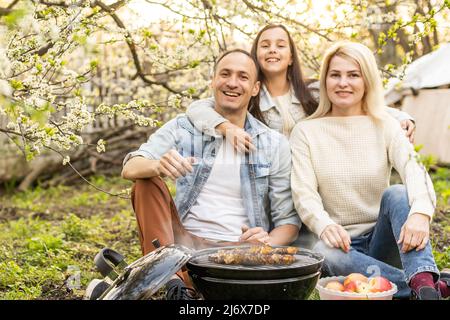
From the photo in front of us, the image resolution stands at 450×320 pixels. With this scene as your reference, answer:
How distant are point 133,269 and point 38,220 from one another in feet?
13.3

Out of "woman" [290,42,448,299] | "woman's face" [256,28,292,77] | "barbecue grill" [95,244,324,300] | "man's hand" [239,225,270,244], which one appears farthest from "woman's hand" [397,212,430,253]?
"woman's face" [256,28,292,77]

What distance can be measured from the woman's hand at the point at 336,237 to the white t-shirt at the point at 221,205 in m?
0.50

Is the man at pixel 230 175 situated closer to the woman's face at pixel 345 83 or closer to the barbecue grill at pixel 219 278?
the woman's face at pixel 345 83

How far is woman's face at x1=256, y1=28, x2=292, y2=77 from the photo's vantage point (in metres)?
3.93

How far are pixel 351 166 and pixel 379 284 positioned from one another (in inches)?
32.2

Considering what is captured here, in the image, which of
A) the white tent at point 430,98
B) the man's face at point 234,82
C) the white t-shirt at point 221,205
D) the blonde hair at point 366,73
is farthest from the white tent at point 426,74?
the white t-shirt at point 221,205

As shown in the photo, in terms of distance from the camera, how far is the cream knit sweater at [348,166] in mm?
3473

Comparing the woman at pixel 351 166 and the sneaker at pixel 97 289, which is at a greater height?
the woman at pixel 351 166

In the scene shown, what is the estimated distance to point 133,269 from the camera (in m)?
2.65

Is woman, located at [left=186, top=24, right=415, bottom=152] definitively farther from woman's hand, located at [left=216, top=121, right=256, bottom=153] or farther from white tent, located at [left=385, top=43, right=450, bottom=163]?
white tent, located at [left=385, top=43, right=450, bottom=163]

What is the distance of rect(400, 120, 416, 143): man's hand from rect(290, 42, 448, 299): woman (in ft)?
0.72

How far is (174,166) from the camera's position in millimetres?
3059
